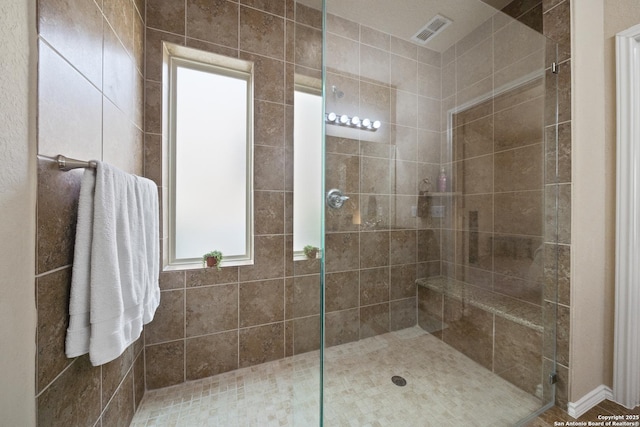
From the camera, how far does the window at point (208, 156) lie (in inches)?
61.6

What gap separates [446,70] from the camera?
132 cm

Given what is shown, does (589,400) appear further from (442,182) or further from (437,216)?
(442,182)

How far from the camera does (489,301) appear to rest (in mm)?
1355

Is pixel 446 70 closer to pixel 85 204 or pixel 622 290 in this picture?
pixel 622 290

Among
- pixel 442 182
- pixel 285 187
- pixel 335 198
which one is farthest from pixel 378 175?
pixel 285 187

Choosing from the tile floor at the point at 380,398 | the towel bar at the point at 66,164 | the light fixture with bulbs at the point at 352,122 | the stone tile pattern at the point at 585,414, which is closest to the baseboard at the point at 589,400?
the stone tile pattern at the point at 585,414

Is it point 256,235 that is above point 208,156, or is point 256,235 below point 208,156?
below

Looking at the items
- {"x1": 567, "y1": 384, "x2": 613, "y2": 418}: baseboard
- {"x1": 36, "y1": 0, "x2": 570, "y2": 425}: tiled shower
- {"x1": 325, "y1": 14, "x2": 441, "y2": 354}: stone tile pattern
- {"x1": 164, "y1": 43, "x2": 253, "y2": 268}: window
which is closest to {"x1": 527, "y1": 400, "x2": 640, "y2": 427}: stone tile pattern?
{"x1": 567, "y1": 384, "x2": 613, "y2": 418}: baseboard

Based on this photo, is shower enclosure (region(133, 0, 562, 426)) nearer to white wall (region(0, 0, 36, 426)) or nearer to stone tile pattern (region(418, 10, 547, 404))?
stone tile pattern (region(418, 10, 547, 404))

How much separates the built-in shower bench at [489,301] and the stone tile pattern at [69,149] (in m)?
1.45

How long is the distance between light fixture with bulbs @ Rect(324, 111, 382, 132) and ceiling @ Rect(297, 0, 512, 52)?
1.58 ft

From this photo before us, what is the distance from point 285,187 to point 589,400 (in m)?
2.12

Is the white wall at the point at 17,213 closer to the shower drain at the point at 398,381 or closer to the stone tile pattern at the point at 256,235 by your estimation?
the stone tile pattern at the point at 256,235

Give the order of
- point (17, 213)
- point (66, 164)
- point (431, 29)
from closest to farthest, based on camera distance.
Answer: point (17, 213)
point (66, 164)
point (431, 29)
